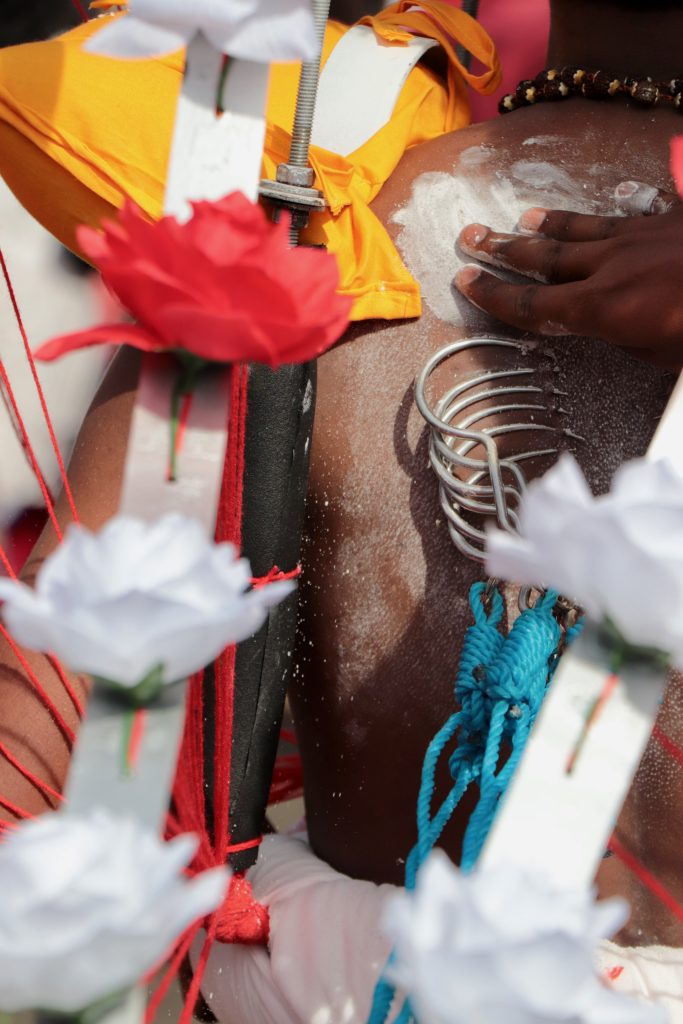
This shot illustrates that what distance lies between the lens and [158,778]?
0.42 m

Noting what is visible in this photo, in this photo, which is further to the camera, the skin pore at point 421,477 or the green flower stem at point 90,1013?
the skin pore at point 421,477

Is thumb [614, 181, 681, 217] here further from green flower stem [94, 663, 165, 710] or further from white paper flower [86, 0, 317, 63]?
green flower stem [94, 663, 165, 710]

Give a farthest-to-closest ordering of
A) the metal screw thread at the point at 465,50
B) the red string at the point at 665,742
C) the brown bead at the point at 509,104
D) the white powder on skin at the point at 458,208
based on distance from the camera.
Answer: the metal screw thread at the point at 465,50
the brown bead at the point at 509,104
the white powder on skin at the point at 458,208
the red string at the point at 665,742

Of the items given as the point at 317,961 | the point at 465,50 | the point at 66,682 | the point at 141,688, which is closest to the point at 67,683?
the point at 66,682

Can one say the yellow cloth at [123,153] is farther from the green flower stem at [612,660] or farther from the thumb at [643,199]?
the green flower stem at [612,660]

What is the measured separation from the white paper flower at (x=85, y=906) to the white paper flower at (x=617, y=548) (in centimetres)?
16

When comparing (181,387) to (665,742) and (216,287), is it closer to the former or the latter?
(216,287)

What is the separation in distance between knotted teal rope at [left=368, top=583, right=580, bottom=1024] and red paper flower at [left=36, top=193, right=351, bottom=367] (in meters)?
0.27

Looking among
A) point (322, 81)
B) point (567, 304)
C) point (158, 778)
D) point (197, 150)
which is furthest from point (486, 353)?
point (158, 778)

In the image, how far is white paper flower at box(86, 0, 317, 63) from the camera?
46 cm

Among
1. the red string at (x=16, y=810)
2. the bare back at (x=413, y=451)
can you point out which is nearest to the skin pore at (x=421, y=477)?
the bare back at (x=413, y=451)

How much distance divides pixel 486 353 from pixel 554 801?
1.45 feet

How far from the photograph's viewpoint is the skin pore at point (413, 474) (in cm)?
79

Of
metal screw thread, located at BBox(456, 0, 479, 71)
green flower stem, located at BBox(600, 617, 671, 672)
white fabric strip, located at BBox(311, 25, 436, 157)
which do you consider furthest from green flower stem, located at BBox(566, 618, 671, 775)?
metal screw thread, located at BBox(456, 0, 479, 71)
